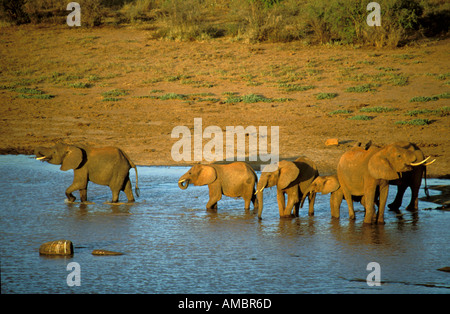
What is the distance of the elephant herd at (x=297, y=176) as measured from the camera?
25.8 ft

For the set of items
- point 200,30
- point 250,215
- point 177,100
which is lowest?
point 250,215

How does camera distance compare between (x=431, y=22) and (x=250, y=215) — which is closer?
(x=250, y=215)

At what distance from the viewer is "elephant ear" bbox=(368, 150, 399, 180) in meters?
7.72

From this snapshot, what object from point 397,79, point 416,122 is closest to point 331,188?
point 416,122

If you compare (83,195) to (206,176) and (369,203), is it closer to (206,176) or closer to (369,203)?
(206,176)

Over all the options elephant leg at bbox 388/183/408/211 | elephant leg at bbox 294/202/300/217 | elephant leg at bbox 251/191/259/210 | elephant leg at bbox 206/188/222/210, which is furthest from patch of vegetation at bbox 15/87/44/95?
elephant leg at bbox 388/183/408/211

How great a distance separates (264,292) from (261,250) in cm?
128

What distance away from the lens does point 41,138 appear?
14008mm

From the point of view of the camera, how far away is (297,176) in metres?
8.18

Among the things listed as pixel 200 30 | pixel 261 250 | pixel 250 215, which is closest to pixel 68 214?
pixel 250 215

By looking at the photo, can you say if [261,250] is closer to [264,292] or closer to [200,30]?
[264,292]

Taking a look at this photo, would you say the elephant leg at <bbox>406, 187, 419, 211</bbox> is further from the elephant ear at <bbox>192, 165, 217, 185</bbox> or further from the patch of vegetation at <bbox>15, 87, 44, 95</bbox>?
the patch of vegetation at <bbox>15, 87, 44, 95</bbox>

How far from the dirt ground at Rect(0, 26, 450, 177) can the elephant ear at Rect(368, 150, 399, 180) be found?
3856 mm
